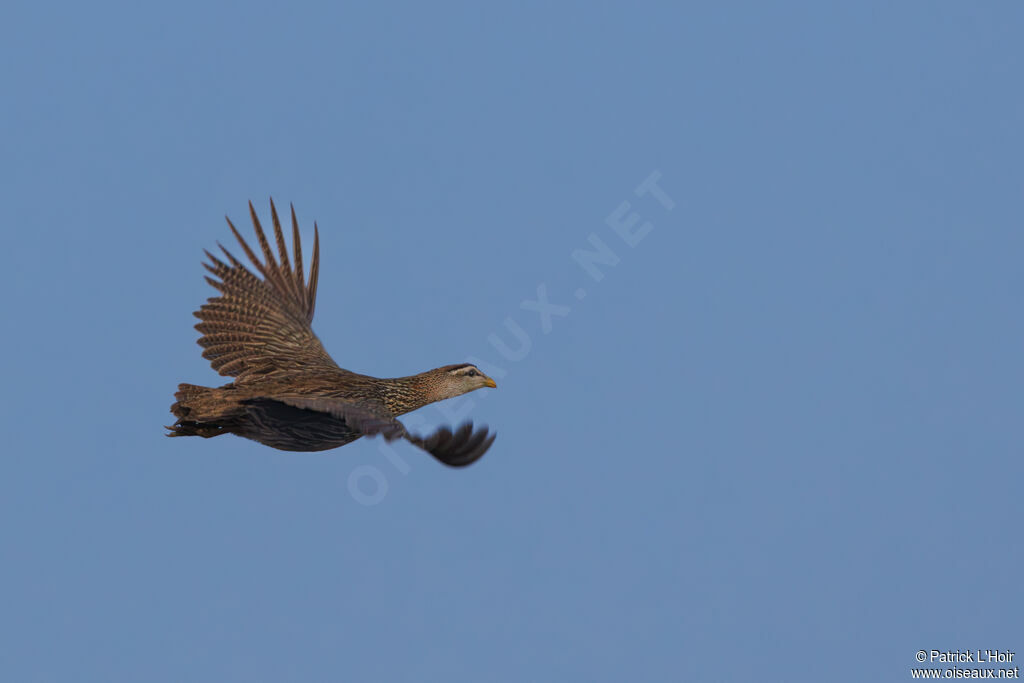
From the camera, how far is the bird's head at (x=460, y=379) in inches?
658

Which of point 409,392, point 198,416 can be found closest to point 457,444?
point 409,392

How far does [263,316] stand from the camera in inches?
719

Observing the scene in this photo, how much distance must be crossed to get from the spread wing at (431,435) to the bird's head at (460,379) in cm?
261

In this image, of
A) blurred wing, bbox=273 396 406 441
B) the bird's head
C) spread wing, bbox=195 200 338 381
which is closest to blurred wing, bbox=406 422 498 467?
blurred wing, bbox=273 396 406 441

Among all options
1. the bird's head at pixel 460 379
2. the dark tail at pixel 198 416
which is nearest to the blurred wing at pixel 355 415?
the dark tail at pixel 198 416

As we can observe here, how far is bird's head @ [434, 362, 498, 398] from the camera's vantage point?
16703 millimetres

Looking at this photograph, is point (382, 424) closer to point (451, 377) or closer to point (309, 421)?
point (309, 421)

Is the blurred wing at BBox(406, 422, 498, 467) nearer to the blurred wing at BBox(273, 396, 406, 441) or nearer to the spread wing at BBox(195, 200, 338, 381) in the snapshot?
the blurred wing at BBox(273, 396, 406, 441)

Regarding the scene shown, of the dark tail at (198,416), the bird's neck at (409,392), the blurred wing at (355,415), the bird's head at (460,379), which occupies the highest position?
the bird's head at (460,379)

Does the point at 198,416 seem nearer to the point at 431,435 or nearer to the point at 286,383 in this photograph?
the point at 286,383

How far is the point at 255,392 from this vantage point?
1562 cm

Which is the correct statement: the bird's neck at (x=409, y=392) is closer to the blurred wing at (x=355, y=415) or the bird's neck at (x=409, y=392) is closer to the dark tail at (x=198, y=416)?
the blurred wing at (x=355, y=415)

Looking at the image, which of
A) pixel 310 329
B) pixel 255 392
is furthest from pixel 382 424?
pixel 310 329

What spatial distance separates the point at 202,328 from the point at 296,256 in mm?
1911
